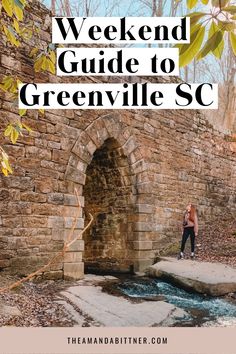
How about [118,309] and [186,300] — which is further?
[186,300]

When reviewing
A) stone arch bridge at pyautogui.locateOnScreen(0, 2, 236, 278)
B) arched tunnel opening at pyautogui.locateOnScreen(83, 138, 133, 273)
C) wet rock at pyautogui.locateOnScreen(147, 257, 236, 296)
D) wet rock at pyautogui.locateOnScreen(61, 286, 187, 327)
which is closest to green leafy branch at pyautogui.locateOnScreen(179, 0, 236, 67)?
wet rock at pyautogui.locateOnScreen(61, 286, 187, 327)

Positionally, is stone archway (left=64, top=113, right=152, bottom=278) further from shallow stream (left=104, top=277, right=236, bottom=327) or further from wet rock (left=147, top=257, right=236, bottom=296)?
shallow stream (left=104, top=277, right=236, bottom=327)

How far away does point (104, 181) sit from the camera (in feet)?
28.7

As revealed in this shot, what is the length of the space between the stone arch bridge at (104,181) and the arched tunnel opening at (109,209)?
23mm

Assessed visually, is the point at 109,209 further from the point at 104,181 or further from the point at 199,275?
the point at 199,275

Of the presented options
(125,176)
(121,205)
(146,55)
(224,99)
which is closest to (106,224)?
(121,205)

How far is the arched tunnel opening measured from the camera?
27.3 feet

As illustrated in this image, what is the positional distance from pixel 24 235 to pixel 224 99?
61.3 feet

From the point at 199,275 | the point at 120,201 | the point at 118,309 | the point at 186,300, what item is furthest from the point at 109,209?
the point at 118,309

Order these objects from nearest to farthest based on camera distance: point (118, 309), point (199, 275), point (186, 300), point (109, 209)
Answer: point (118, 309), point (186, 300), point (199, 275), point (109, 209)

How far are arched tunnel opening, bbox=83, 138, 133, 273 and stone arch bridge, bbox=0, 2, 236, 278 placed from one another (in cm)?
2

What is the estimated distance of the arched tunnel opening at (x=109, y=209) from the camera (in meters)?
8.33

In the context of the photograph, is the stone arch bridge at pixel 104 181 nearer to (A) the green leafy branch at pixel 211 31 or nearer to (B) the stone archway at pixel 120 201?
(B) the stone archway at pixel 120 201

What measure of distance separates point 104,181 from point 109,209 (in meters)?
0.67
